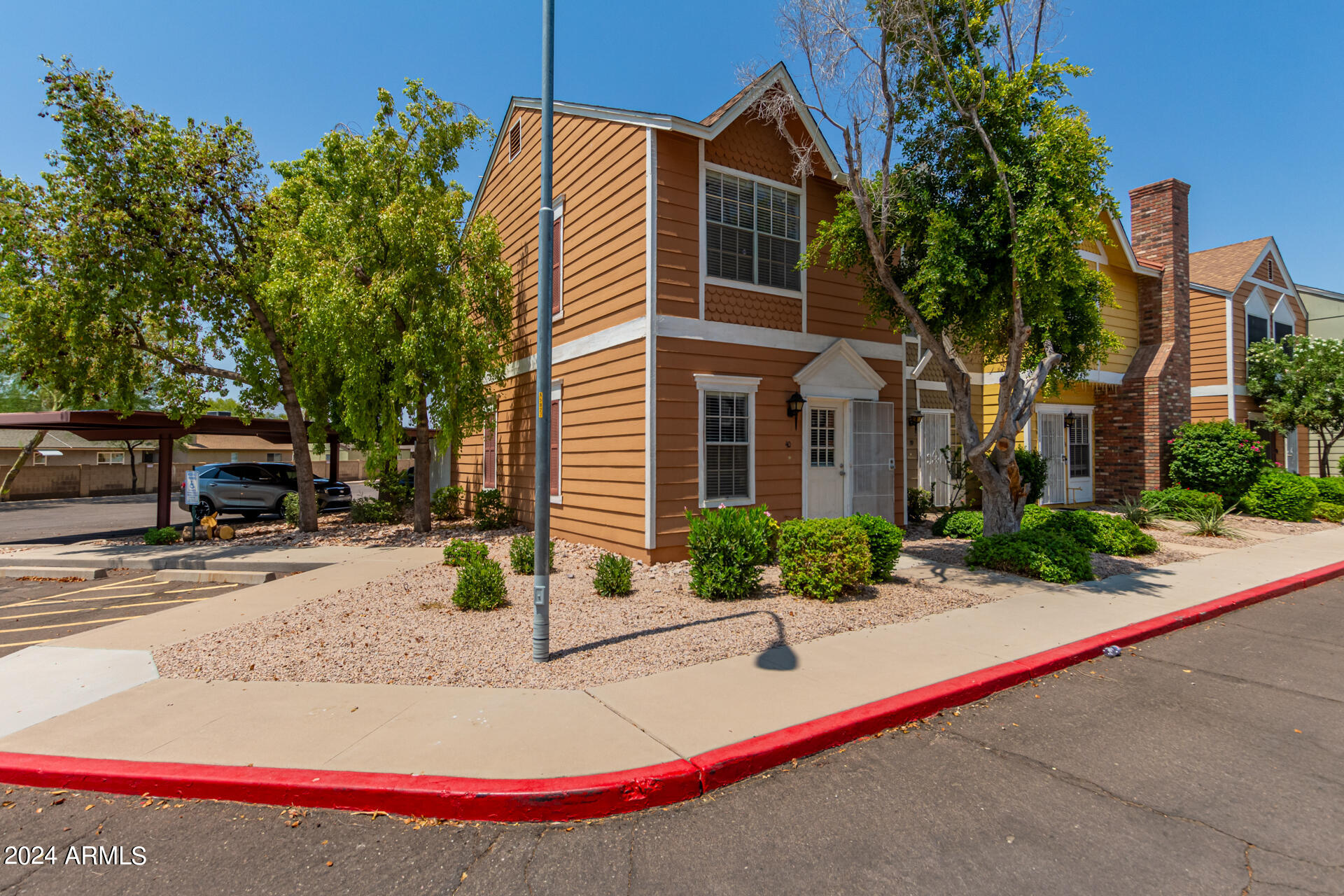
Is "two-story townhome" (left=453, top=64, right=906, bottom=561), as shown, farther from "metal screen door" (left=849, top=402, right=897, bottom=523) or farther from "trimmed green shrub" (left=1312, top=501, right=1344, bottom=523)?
"trimmed green shrub" (left=1312, top=501, right=1344, bottom=523)

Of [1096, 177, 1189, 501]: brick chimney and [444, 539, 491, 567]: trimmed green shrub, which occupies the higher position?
[1096, 177, 1189, 501]: brick chimney

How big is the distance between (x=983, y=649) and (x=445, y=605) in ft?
18.3

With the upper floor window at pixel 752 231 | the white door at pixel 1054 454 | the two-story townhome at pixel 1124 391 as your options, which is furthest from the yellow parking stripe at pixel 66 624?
the white door at pixel 1054 454

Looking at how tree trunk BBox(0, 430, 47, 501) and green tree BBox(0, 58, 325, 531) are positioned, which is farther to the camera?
tree trunk BBox(0, 430, 47, 501)

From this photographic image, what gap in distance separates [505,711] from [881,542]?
5.21 m

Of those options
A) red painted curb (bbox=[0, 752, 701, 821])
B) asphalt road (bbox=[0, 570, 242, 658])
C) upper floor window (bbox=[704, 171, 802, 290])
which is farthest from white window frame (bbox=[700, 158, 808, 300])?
asphalt road (bbox=[0, 570, 242, 658])

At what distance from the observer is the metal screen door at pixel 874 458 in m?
11.5

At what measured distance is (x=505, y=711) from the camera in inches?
172

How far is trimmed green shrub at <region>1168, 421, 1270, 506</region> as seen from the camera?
15281 mm

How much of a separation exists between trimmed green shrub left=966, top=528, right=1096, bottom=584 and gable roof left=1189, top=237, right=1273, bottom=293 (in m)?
16.1

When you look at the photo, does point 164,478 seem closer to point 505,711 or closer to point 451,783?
point 505,711

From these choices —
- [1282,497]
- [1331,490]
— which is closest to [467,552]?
[1282,497]

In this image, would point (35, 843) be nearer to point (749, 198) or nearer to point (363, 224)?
point (749, 198)

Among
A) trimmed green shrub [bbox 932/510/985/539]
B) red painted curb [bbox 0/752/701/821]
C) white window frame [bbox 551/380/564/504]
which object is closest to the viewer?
red painted curb [bbox 0/752/701/821]
